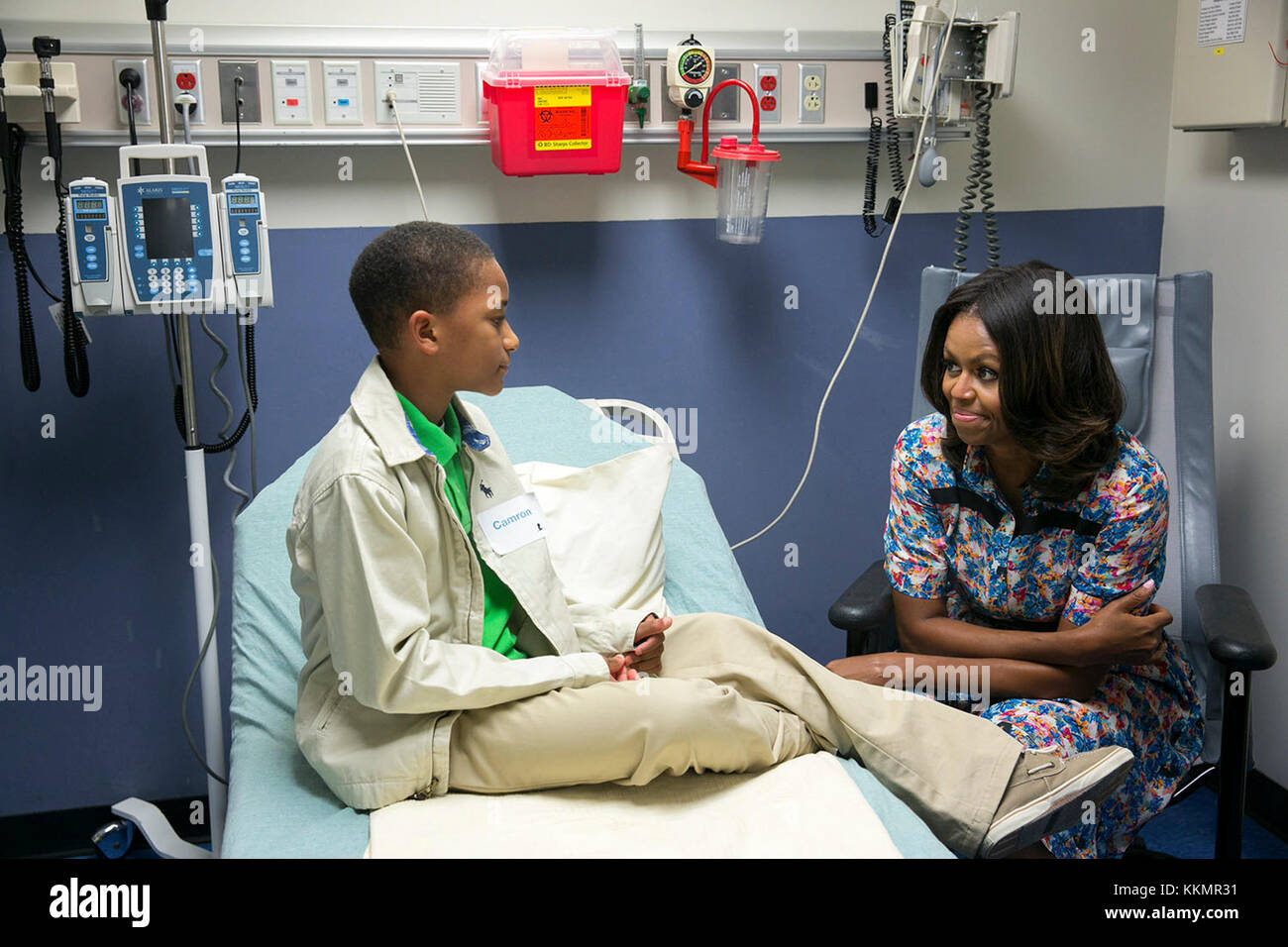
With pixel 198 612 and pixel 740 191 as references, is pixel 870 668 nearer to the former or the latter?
pixel 740 191

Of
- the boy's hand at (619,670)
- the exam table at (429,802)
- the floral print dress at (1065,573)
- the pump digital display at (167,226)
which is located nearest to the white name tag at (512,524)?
the boy's hand at (619,670)

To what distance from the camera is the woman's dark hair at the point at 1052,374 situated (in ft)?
5.93

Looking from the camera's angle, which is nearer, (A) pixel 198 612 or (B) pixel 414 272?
(B) pixel 414 272

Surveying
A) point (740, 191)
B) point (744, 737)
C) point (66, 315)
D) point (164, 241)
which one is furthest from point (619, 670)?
point (66, 315)

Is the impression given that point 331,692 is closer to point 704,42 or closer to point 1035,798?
point 1035,798

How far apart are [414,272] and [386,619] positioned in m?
0.49

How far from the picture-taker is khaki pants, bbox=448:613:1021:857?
5.20 feet

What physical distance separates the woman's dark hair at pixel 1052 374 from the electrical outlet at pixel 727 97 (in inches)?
36.2

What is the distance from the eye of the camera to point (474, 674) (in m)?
1.59
